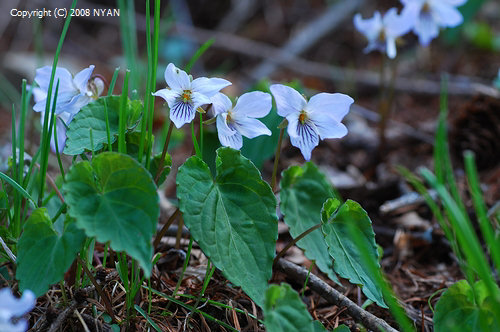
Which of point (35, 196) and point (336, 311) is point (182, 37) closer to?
point (35, 196)

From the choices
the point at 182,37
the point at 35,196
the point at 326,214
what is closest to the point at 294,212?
the point at 326,214

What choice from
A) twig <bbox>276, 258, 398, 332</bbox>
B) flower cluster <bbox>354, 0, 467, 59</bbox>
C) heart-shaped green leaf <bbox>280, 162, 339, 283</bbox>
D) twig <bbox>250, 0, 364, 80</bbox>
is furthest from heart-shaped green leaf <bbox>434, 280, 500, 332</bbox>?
twig <bbox>250, 0, 364, 80</bbox>

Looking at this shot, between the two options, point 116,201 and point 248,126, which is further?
point 248,126

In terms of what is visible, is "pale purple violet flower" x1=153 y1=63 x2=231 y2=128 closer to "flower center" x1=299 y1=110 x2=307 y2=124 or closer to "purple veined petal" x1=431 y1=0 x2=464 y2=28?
"flower center" x1=299 y1=110 x2=307 y2=124

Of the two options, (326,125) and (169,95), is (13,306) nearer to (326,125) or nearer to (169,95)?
(169,95)

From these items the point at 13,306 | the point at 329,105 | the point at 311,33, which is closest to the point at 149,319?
the point at 13,306

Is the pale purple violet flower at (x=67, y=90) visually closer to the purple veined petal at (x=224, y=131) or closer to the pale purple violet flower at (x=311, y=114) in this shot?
the purple veined petal at (x=224, y=131)
